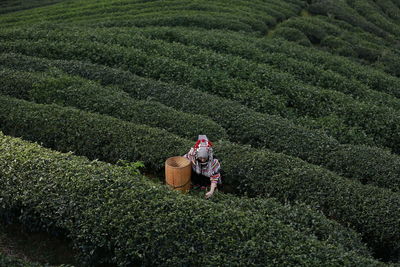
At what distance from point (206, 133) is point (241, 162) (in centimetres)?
215

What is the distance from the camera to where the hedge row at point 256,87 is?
49.5 ft

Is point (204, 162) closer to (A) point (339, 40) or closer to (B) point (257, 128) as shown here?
(B) point (257, 128)

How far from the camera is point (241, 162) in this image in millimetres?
10938

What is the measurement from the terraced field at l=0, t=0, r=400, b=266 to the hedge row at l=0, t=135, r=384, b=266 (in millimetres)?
29

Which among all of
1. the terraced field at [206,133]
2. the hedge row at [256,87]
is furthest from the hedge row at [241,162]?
the hedge row at [256,87]

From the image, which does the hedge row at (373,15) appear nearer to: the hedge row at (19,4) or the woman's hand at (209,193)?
the hedge row at (19,4)

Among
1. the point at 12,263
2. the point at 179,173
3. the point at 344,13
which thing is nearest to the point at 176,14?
the point at 344,13

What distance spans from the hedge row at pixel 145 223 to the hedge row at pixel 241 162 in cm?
172

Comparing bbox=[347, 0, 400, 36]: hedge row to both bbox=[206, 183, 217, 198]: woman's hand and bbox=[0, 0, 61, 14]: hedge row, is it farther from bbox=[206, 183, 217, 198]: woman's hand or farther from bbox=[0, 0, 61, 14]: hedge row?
bbox=[206, 183, 217, 198]: woman's hand

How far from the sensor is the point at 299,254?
7699mm

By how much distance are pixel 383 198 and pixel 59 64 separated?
12892mm

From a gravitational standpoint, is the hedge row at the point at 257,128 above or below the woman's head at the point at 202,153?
below

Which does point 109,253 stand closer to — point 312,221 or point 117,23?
point 312,221

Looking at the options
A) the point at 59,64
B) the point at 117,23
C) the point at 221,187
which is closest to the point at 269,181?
the point at 221,187
